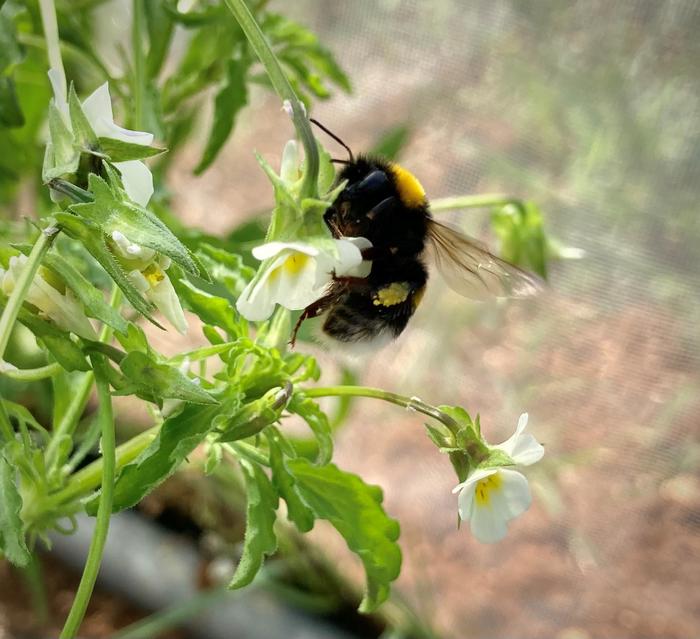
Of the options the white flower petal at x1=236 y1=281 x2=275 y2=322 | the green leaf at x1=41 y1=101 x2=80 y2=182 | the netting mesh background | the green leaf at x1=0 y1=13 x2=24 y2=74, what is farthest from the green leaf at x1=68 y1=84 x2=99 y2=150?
the netting mesh background

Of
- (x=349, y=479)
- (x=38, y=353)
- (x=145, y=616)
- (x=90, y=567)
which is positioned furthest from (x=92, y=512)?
(x=145, y=616)

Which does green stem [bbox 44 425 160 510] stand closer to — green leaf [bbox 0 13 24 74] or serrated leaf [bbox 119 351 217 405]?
serrated leaf [bbox 119 351 217 405]

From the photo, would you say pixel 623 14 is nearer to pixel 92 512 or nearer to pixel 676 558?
pixel 676 558

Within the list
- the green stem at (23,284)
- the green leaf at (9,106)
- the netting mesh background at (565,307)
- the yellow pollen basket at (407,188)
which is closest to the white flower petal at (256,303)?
the green stem at (23,284)

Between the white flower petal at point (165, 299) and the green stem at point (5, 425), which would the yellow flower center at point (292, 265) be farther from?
the green stem at point (5, 425)

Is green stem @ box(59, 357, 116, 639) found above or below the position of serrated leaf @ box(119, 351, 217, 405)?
below

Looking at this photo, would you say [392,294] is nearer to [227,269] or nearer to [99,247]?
[227,269]
